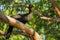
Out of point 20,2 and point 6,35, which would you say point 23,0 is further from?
point 6,35

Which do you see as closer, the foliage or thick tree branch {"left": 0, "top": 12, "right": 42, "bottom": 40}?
thick tree branch {"left": 0, "top": 12, "right": 42, "bottom": 40}

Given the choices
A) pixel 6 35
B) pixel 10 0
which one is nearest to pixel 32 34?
pixel 6 35

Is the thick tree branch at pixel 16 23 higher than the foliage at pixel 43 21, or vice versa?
the thick tree branch at pixel 16 23

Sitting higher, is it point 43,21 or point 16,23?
point 16,23

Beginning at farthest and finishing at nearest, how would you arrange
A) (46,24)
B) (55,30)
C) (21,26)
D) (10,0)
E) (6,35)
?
(46,24)
(55,30)
(10,0)
(6,35)
(21,26)

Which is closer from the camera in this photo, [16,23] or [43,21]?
[16,23]

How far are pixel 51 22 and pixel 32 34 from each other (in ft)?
9.11

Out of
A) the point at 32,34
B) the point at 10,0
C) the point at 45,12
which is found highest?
the point at 10,0

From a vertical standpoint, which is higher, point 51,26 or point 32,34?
point 32,34

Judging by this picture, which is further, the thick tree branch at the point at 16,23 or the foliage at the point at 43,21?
the foliage at the point at 43,21

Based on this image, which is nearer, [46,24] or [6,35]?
[6,35]

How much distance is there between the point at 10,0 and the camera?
6.05m

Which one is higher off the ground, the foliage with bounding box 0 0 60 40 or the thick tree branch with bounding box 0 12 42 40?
the thick tree branch with bounding box 0 12 42 40

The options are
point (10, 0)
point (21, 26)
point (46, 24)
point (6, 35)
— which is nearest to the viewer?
point (21, 26)
